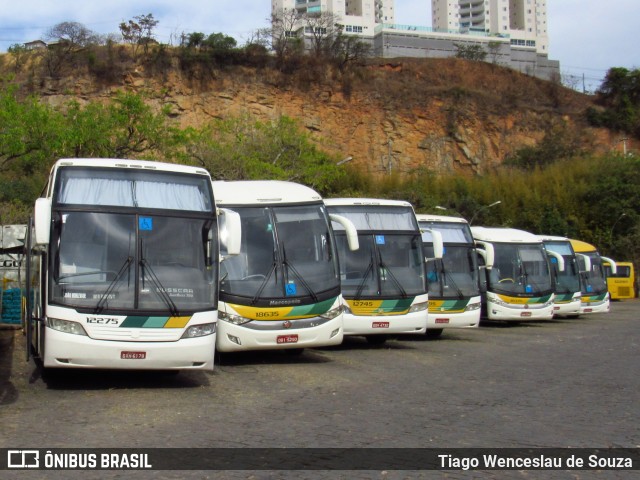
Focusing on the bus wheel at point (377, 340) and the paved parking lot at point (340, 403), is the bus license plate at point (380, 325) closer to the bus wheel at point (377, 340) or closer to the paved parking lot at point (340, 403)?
the paved parking lot at point (340, 403)

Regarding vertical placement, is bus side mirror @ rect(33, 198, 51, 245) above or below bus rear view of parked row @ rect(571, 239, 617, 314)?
above

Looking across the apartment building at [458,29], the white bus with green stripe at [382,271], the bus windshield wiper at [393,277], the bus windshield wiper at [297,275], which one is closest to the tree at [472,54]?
the apartment building at [458,29]

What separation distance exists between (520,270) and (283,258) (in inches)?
511

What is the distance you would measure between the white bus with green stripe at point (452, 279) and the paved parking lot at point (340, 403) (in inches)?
136

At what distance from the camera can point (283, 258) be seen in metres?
13.8

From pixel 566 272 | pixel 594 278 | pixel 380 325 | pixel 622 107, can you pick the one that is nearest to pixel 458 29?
pixel 622 107

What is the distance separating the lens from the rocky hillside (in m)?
62.8

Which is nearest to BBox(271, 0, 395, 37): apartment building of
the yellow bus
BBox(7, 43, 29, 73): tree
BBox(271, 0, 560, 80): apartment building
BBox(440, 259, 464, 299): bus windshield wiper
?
BBox(271, 0, 560, 80): apartment building

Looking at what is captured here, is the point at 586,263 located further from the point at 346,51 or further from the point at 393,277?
the point at 346,51

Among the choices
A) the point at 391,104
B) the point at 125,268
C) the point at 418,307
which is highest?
the point at 391,104

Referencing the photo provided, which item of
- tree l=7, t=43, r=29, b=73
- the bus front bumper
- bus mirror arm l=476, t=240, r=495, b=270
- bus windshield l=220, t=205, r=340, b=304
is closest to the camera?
the bus front bumper

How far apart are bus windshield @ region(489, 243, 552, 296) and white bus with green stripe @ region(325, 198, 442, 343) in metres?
8.09

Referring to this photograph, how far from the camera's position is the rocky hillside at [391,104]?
62.8m

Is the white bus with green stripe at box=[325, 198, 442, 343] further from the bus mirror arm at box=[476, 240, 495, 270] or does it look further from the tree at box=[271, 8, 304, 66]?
the tree at box=[271, 8, 304, 66]
